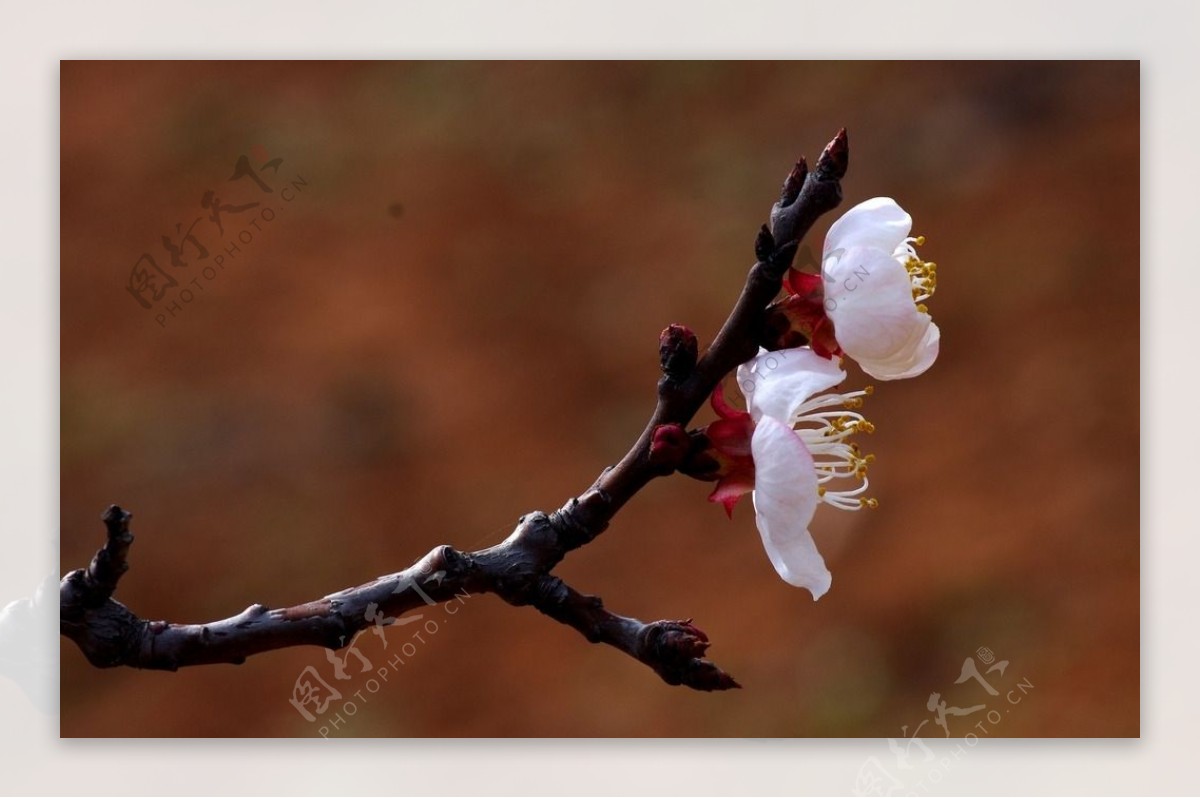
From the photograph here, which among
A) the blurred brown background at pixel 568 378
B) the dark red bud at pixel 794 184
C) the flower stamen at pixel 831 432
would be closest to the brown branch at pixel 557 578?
the dark red bud at pixel 794 184

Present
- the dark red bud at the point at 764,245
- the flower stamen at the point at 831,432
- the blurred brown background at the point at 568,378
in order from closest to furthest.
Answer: the dark red bud at the point at 764,245 < the flower stamen at the point at 831,432 < the blurred brown background at the point at 568,378

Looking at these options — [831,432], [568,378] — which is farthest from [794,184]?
[568,378]

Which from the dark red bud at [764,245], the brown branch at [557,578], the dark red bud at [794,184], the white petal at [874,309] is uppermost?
the dark red bud at [794,184]

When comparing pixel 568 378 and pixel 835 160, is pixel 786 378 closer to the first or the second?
pixel 835 160

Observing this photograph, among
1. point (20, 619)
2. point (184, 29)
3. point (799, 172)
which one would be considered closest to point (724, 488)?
point (799, 172)

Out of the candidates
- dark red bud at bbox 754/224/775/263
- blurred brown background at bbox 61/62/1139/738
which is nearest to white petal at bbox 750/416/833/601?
dark red bud at bbox 754/224/775/263

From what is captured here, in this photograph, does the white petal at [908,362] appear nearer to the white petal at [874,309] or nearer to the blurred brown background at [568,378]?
the white petal at [874,309]

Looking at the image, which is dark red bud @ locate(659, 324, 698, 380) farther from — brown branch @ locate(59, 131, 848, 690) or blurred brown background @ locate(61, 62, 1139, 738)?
blurred brown background @ locate(61, 62, 1139, 738)
